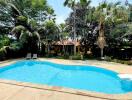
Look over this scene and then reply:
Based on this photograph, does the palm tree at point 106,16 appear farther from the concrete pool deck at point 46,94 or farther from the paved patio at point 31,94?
the paved patio at point 31,94

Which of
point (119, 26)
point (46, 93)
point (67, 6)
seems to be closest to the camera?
point (46, 93)

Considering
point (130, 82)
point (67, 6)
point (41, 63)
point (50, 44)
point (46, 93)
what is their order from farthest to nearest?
point (50, 44)
point (67, 6)
point (41, 63)
point (130, 82)
point (46, 93)

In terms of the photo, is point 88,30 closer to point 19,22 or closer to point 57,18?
point 57,18

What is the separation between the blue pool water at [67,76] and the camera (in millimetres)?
10547

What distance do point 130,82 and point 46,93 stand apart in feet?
17.6

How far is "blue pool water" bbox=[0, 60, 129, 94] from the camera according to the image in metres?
10.5

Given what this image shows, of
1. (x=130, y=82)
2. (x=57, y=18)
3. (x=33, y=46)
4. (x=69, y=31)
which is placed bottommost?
(x=130, y=82)

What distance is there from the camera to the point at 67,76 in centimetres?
1352

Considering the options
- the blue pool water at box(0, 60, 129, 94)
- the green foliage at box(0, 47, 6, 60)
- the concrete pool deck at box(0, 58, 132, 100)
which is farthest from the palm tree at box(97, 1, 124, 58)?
the concrete pool deck at box(0, 58, 132, 100)

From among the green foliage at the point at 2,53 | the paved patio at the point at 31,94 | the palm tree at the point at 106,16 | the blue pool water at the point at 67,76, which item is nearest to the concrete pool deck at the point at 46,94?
the paved patio at the point at 31,94

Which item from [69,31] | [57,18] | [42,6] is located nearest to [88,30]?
[69,31]

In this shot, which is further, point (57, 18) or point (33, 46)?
point (57, 18)

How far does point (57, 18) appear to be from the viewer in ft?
87.9

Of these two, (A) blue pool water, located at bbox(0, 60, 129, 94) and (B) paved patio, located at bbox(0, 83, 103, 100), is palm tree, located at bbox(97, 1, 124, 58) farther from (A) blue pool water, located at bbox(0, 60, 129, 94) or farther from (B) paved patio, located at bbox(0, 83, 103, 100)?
(B) paved patio, located at bbox(0, 83, 103, 100)
